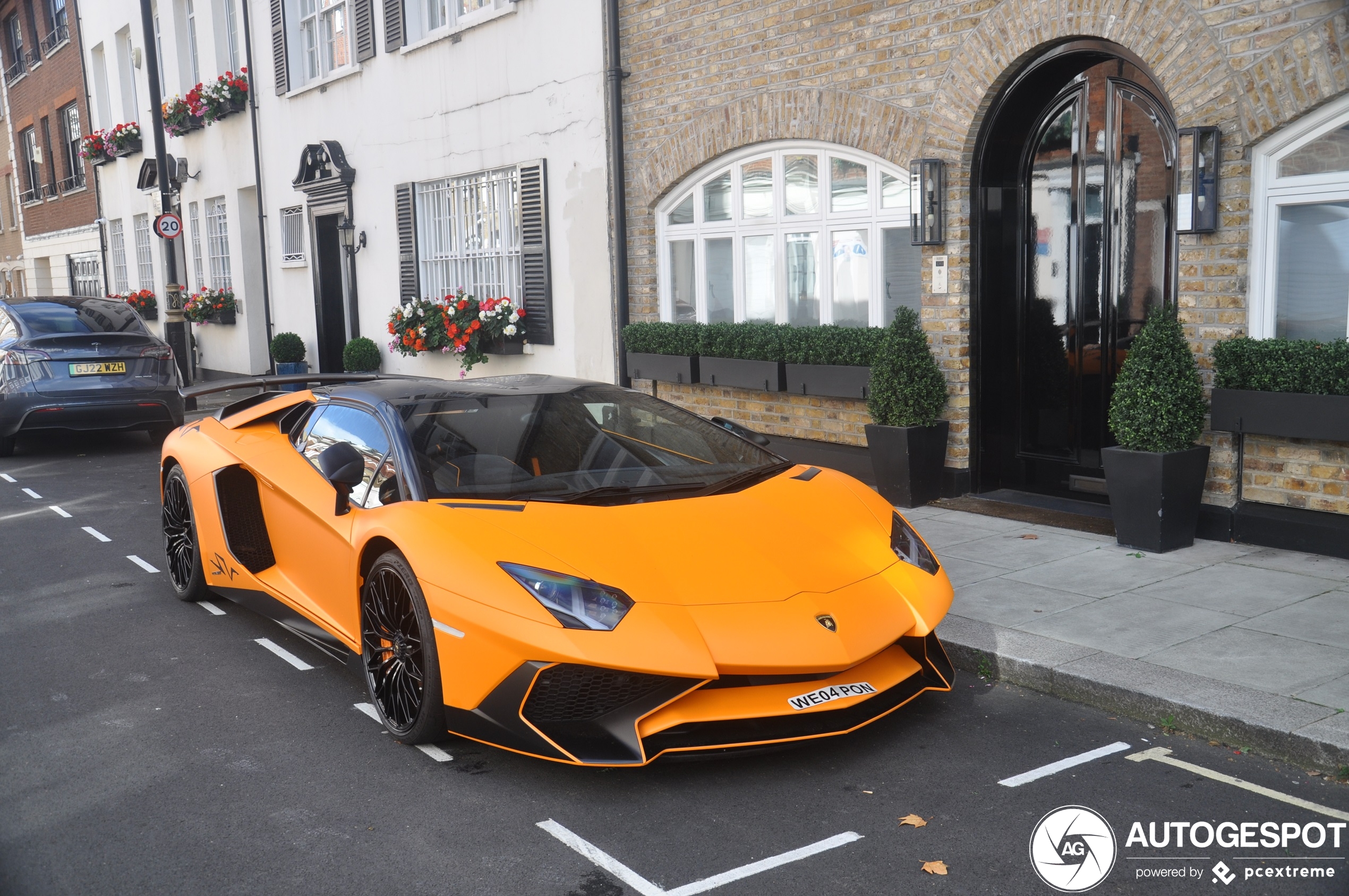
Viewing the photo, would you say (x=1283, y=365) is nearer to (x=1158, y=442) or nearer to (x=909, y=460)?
(x=1158, y=442)

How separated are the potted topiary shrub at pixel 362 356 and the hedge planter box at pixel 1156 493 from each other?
11.0 m

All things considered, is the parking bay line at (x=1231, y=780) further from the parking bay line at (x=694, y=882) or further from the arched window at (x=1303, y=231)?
the arched window at (x=1303, y=231)

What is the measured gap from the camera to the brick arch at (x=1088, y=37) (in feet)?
21.7

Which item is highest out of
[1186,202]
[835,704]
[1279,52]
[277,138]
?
[277,138]

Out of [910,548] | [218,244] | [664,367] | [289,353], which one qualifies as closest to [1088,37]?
[910,548]

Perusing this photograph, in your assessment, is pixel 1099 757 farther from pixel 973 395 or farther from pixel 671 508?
pixel 973 395

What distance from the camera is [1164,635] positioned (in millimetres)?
5062

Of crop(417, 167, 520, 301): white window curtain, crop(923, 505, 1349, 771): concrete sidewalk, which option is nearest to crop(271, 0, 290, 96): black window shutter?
crop(417, 167, 520, 301): white window curtain

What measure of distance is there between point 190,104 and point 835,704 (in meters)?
19.0

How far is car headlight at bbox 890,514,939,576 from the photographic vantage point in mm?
4590

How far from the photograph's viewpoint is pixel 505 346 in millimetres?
13148

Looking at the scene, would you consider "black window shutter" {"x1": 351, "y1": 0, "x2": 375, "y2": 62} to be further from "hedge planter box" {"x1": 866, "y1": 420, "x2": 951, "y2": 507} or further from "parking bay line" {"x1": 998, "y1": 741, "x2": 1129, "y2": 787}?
"parking bay line" {"x1": 998, "y1": 741, "x2": 1129, "y2": 787}

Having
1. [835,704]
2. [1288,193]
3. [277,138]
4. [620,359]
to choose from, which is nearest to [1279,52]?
[1288,193]

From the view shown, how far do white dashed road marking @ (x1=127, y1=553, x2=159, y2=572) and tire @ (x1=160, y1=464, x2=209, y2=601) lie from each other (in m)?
0.78
